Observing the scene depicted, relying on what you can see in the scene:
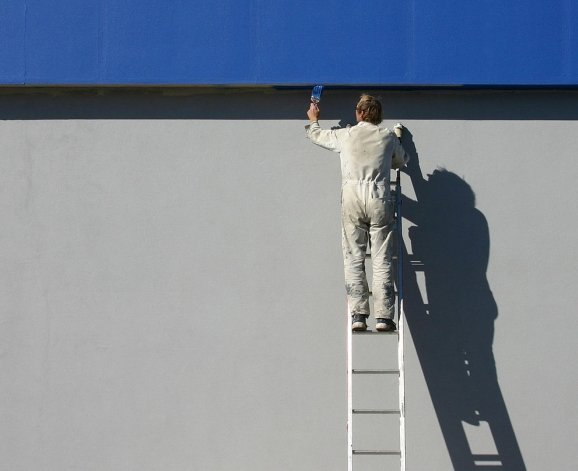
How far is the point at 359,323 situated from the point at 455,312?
32.2 inches

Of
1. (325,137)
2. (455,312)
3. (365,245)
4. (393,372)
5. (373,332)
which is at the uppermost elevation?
(325,137)

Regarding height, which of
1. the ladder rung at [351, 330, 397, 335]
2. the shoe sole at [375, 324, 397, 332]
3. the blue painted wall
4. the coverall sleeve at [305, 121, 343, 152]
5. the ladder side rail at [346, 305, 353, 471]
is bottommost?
the ladder side rail at [346, 305, 353, 471]

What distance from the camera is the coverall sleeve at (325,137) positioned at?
281 inches

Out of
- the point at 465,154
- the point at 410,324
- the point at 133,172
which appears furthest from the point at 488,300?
the point at 133,172

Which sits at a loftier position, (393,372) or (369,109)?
(369,109)

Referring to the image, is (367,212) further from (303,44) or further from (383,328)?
(303,44)

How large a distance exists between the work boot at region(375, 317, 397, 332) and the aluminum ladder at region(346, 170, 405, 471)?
4 cm

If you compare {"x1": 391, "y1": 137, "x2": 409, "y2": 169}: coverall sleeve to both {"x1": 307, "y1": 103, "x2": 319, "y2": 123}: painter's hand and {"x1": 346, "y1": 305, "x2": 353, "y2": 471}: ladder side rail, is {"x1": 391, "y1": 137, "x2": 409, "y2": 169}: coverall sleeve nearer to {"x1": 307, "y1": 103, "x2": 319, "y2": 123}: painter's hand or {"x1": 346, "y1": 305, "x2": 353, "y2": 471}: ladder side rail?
{"x1": 307, "y1": 103, "x2": 319, "y2": 123}: painter's hand

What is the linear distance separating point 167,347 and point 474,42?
2867 mm

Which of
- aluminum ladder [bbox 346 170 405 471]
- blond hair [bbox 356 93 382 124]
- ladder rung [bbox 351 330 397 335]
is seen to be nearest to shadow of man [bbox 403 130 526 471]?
aluminum ladder [bbox 346 170 405 471]

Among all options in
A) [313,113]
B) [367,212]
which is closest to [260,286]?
[367,212]

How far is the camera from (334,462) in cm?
725

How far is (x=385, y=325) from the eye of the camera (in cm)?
→ 682

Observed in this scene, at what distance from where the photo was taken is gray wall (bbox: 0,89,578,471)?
7.28 metres
